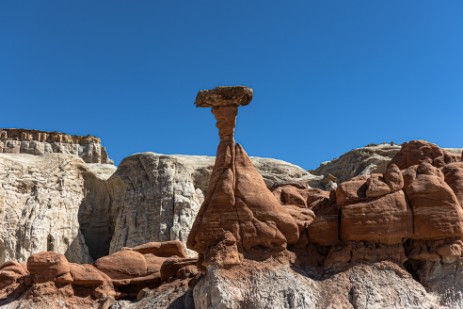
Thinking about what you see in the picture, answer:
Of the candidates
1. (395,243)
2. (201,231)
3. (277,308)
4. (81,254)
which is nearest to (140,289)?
(201,231)

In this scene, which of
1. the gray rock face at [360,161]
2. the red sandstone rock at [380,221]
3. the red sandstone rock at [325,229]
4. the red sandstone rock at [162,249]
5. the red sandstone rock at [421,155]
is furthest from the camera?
the gray rock face at [360,161]

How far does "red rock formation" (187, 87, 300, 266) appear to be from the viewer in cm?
1497

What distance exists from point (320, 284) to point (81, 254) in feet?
98.9

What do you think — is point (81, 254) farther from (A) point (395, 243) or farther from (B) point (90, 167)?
(A) point (395, 243)

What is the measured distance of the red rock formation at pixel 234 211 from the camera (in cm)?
1497

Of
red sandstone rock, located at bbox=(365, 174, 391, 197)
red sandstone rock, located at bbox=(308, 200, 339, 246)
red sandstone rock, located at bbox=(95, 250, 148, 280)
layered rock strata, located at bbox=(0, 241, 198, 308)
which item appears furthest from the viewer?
red sandstone rock, located at bbox=(95, 250, 148, 280)

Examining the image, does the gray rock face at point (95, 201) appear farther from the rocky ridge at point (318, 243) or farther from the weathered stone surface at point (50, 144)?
the rocky ridge at point (318, 243)

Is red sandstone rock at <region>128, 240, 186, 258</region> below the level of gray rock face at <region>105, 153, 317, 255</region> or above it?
below

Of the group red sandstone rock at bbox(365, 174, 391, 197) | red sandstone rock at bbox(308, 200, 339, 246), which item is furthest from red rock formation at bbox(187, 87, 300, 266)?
red sandstone rock at bbox(365, 174, 391, 197)

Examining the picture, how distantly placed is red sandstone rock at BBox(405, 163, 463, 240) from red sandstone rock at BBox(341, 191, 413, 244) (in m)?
0.24

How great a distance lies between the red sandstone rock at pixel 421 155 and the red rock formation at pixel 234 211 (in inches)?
186

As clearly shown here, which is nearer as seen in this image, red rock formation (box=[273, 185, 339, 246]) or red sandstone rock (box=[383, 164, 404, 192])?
red sandstone rock (box=[383, 164, 404, 192])

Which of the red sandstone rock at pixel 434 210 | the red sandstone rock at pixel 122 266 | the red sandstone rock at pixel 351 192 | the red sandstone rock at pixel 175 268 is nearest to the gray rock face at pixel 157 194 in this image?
the red sandstone rock at pixel 122 266

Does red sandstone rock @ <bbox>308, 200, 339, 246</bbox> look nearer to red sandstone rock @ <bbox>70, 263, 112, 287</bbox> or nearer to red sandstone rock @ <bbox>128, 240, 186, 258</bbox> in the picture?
red sandstone rock @ <bbox>70, 263, 112, 287</bbox>
